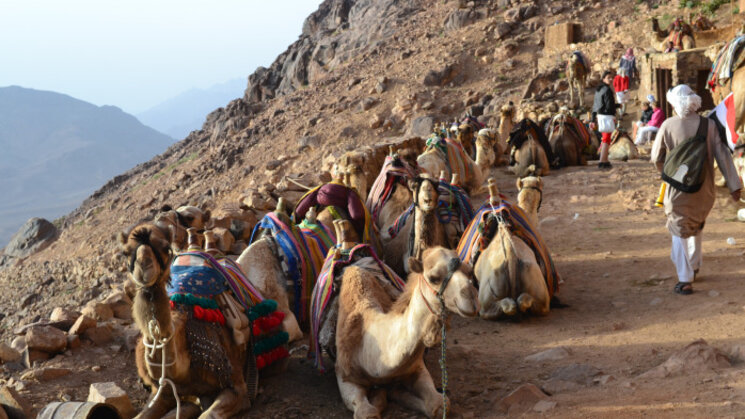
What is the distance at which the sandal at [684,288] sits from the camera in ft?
21.4

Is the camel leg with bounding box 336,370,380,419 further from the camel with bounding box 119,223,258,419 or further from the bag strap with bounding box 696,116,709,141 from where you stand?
the bag strap with bounding box 696,116,709,141

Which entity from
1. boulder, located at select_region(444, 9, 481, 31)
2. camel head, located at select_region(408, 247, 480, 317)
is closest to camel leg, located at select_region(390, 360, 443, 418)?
camel head, located at select_region(408, 247, 480, 317)

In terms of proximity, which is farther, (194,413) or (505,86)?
(505,86)

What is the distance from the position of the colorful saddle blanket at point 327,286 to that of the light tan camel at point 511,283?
138 cm

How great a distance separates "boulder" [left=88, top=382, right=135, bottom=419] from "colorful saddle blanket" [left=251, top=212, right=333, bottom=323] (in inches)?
81.5

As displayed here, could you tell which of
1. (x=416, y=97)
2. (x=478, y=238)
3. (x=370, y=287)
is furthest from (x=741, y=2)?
(x=370, y=287)

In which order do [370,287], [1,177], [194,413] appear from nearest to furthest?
1. [194,413]
2. [370,287]
3. [1,177]

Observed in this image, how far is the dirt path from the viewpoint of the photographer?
4.16m

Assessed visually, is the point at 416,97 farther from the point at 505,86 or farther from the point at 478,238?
the point at 478,238

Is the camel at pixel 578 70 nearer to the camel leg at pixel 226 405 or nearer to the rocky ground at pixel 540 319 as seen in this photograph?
the rocky ground at pixel 540 319

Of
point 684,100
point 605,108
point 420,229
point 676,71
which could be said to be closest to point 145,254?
point 420,229

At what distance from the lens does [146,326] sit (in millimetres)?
3832

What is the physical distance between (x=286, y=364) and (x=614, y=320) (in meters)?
2.95

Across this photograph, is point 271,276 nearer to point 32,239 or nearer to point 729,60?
point 729,60
